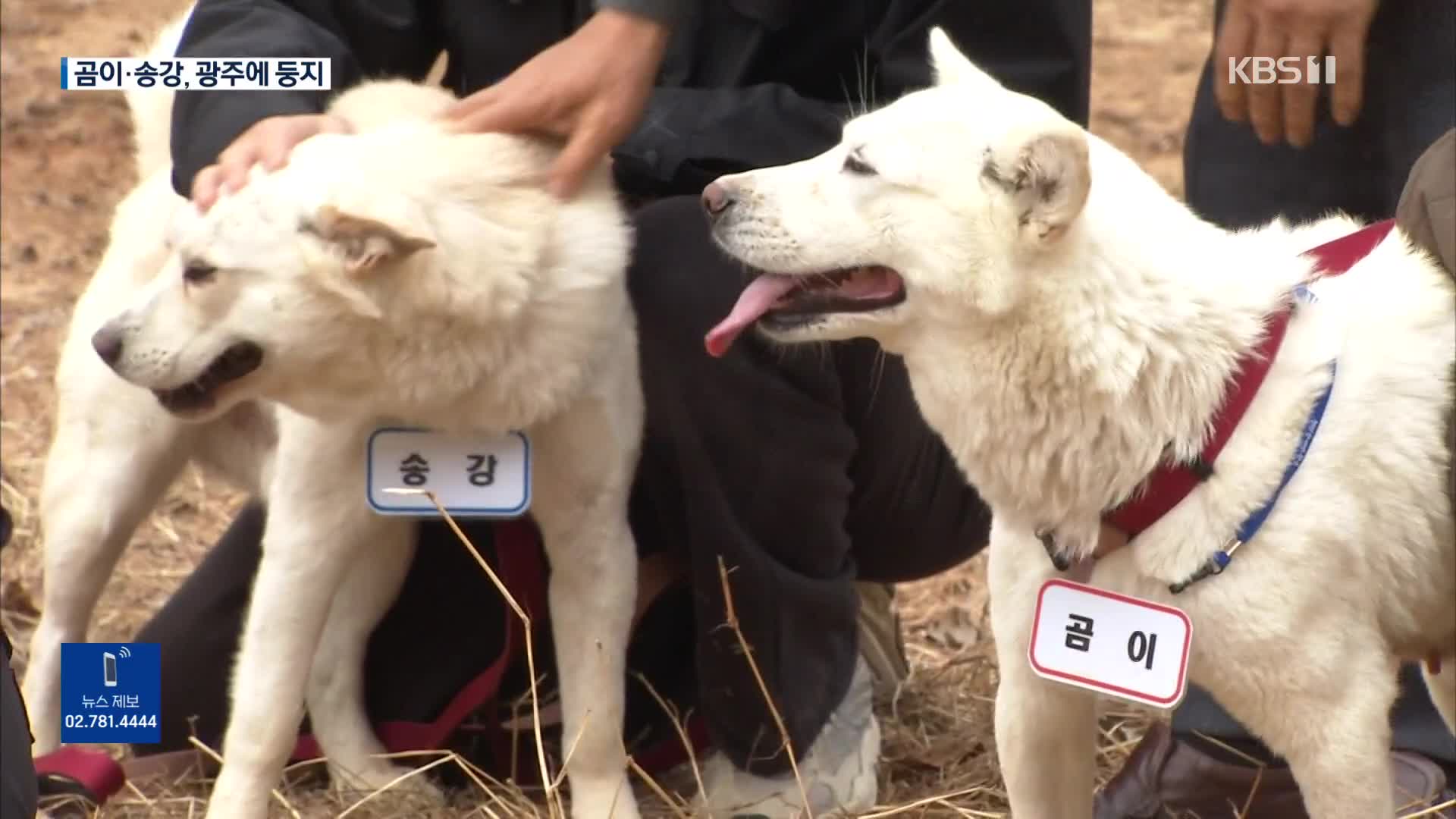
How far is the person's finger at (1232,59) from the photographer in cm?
247

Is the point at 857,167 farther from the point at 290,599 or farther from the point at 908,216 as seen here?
the point at 290,599

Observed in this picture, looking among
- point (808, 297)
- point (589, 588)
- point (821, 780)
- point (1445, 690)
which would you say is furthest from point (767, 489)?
point (1445, 690)

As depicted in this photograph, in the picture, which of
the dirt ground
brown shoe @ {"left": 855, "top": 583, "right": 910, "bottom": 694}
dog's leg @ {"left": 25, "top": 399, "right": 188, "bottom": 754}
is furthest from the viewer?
brown shoe @ {"left": 855, "top": 583, "right": 910, "bottom": 694}

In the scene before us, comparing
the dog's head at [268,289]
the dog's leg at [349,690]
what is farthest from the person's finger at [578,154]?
the dog's leg at [349,690]

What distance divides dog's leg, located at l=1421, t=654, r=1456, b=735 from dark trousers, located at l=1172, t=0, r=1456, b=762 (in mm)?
178

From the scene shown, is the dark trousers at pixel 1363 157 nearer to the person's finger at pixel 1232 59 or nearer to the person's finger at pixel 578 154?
the person's finger at pixel 1232 59

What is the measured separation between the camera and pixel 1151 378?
6.68 ft

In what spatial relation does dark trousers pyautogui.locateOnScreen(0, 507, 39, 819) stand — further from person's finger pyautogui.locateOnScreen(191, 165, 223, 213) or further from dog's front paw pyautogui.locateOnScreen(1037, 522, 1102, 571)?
dog's front paw pyautogui.locateOnScreen(1037, 522, 1102, 571)

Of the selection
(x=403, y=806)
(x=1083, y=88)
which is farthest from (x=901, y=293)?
(x=403, y=806)

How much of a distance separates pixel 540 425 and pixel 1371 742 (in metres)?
1.06

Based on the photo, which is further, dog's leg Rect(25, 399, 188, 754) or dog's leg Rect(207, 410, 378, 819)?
dog's leg Rect(25, 399, 188, 754)

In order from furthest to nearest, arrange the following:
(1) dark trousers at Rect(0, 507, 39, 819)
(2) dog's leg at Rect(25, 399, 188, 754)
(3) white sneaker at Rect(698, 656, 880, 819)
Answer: (2) dog's leg at Rect(25, 399, 188, 754)
(3) white sneaker at Rect(698, 656, 880, 819)
(1) dark trousers at Rect(0, 507, 39, 819)

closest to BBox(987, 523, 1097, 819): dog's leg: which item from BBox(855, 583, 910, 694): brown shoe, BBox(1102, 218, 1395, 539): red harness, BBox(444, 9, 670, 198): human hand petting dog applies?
BBox(1102, 218, 1395, 539): red harness

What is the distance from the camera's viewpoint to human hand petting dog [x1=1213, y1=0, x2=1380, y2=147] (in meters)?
2.43
